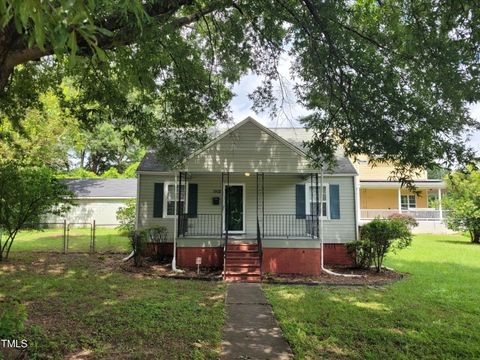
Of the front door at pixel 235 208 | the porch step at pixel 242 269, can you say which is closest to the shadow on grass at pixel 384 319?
the porch step at pixel 242 269

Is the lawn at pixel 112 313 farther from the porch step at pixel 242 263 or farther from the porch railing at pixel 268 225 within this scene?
the porch railing at pixel 268 225

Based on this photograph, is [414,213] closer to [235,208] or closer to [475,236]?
[475,236]

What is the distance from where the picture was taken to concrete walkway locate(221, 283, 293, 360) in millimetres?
4508

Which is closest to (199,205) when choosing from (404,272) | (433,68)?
(404,272)

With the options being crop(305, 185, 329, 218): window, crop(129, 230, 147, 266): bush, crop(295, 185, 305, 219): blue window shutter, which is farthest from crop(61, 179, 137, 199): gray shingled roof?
crop(305, 185, 329, 218): window

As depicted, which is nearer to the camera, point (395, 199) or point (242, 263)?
point (242, 263)

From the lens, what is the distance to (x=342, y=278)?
9891 millimetres

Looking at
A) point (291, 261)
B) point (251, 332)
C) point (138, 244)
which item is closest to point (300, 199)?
point (291, 261)

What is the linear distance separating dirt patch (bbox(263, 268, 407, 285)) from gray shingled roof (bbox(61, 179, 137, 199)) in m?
18.4

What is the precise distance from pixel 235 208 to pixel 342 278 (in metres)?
4.64

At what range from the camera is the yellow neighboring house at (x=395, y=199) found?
936 inches

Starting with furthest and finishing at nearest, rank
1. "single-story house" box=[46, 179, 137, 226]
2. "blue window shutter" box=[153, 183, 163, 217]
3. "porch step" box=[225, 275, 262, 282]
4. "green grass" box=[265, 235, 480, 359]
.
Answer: "single-story house" box=[46, 179, 137, 226] → "blue window shutter" box=[153, 183, 163, 217] → "porch step" box=[225, 275, 262, 282] → "green grass" box=[265, 235, 480, 359]

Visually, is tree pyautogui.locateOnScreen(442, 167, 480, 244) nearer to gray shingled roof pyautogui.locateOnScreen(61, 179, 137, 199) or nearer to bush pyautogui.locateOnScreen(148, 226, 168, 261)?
bush pyautogui.locateOnScreen(148, 226, 168, 261)

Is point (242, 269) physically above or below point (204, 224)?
below
